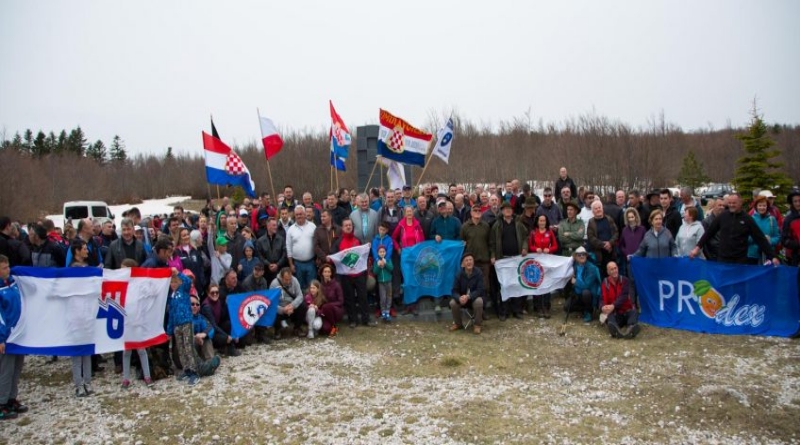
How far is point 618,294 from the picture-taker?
9359 millimetres

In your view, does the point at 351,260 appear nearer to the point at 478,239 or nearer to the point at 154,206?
the point at 478,239

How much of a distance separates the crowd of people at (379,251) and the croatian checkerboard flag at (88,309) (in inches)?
10.8

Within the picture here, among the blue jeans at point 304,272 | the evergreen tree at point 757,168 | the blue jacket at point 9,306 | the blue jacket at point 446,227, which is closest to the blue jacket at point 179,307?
the blue jacket at point 9,306

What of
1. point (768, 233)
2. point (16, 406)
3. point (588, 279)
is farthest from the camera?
point (588, 279)

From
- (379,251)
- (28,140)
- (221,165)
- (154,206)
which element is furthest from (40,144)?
(379,251)

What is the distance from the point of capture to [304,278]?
34.2ft

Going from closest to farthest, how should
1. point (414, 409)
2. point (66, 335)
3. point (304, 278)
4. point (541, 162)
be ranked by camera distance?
1. point (414, 409)
2. point (66, 335)
3. point (304, 278)
4. point (541, 162)

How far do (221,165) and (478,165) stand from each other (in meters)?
24.3

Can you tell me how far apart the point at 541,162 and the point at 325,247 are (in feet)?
79.6

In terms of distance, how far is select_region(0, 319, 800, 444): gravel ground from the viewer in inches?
231

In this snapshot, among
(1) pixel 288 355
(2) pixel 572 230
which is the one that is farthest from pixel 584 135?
(1) pixel 288 355

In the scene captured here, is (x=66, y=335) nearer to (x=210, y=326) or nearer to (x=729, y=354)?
(x=210, y=326)

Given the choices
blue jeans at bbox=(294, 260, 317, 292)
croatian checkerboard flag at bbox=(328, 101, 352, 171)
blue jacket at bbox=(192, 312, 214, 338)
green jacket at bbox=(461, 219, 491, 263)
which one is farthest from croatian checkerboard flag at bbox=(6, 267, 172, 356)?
croatian checkerboard flag at bbox=(328, 101, 352, 171)

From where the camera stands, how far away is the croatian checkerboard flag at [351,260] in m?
10.2
